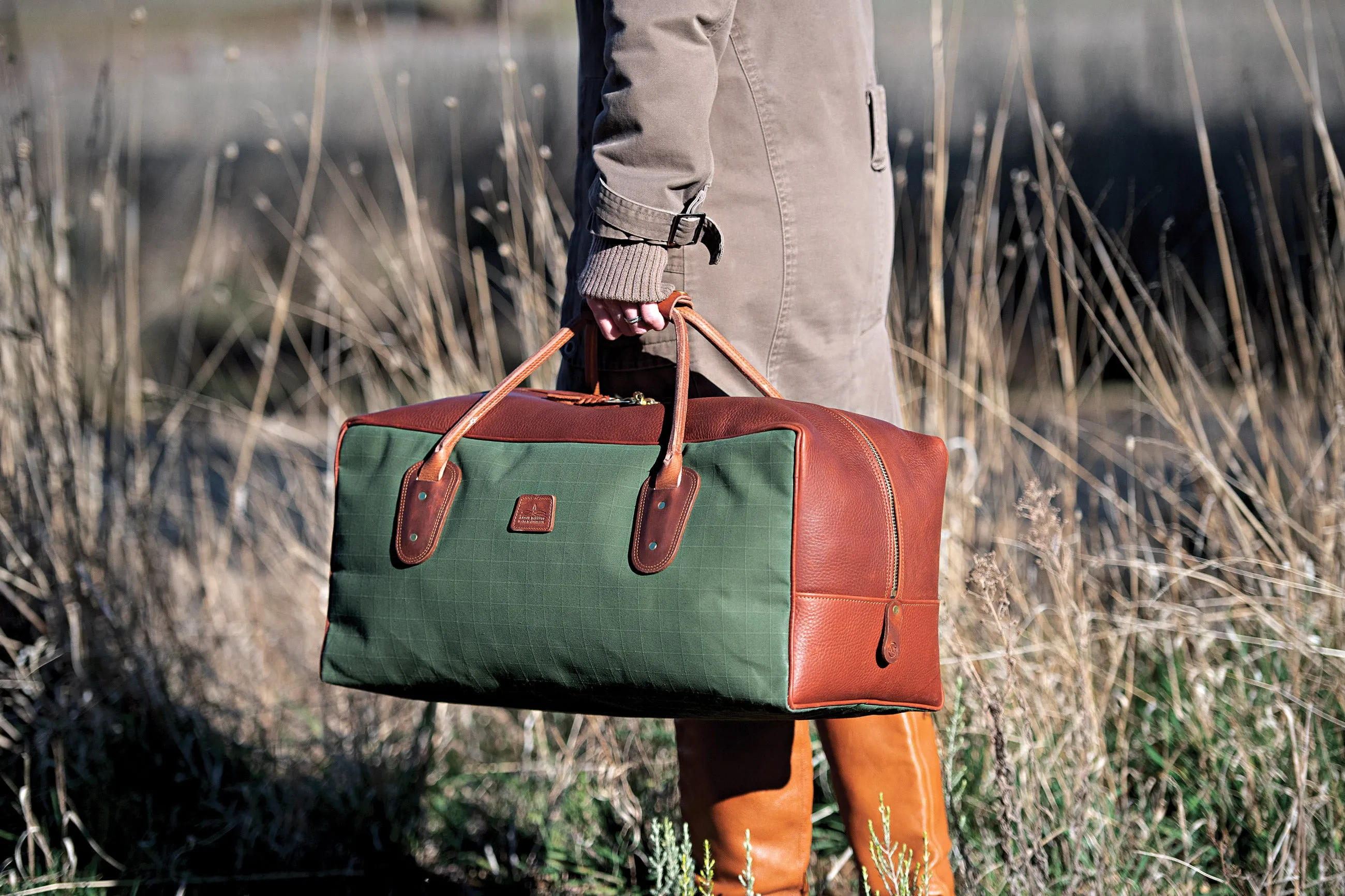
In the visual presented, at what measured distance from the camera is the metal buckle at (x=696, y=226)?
3.95 ft

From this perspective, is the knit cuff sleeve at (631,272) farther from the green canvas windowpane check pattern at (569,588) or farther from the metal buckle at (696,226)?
the green canvas windowpane check pattern at (569,588)

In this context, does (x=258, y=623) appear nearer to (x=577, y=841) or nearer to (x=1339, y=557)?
(x=577, y=841)

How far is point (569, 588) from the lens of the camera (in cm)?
116

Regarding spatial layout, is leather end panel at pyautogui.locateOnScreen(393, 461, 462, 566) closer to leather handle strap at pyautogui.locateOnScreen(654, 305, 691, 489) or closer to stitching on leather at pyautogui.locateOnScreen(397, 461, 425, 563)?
stitching on leather at pyautogui.locateOnScreen(397, 461, 425, 563)

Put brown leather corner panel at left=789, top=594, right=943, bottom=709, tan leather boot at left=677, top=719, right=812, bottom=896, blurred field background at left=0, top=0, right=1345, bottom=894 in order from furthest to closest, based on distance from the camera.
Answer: blurred field background at left=0, top=0, right=1345, bottom=894 → tan leather boot at left=677, top=719, right=812, bottom=896 → brown leather corner panel at left=789, top=594, right=943, bottom=709

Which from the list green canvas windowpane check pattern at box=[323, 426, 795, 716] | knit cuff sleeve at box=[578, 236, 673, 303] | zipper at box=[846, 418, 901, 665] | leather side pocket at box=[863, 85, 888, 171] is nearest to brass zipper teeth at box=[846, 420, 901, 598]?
zipper at box=[846, 418, 901, 665]

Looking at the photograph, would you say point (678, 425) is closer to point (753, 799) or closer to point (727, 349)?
point (727, 349)

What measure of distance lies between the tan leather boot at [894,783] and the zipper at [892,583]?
26cm

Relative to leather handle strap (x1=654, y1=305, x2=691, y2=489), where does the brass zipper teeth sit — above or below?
below

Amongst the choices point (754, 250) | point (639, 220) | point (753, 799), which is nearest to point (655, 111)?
point (639, 220)

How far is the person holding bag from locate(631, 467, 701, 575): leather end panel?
0.22 m

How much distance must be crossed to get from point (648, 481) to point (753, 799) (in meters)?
0.46

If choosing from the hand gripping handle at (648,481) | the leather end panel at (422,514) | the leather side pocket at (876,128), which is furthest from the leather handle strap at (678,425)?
the leather side pocket at (876,128)

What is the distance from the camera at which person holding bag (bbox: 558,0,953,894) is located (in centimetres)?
119
